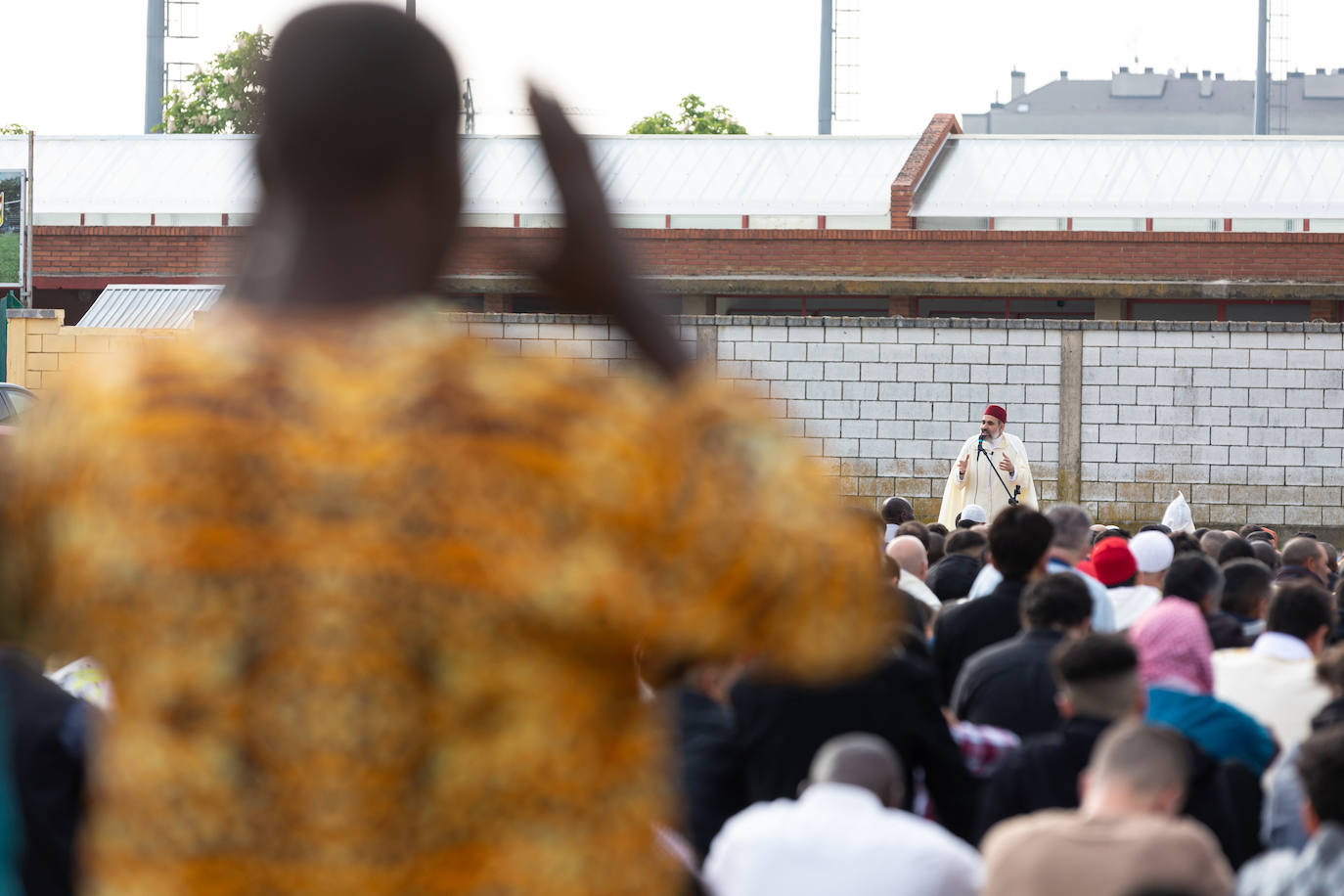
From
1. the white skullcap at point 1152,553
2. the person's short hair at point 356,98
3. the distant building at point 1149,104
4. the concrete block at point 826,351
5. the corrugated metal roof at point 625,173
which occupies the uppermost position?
the distant building at point 1149,104

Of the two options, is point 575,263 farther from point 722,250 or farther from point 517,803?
point 722,250

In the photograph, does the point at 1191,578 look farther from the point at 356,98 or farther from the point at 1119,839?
the point at 356,98

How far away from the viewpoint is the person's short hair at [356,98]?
1.72m

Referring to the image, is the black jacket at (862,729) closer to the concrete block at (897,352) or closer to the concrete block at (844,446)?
the concrete block at (844,446)

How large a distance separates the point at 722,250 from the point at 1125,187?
25.0ft

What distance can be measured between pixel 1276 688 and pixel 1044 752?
1515 millimetres

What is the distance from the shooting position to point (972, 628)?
7039 millimetres

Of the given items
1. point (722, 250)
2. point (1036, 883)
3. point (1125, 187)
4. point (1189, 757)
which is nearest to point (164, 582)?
point (1036, 883)

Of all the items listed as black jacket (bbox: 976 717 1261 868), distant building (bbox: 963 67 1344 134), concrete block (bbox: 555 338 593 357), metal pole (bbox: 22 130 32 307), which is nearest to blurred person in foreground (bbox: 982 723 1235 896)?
black jacket (bbox: 976 717 1261 868)

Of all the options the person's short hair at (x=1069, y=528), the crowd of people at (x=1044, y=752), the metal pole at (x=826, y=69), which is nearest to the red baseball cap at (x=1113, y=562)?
the person's short hair at (x=1069, y=528)

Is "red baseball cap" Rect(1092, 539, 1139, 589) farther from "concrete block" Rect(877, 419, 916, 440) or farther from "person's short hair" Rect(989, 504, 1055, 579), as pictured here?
"concrete block" Rect(877, 419, 916, 440)

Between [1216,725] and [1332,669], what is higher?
[1332,669]

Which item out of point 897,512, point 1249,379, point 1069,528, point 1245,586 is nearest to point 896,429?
point 1249,379

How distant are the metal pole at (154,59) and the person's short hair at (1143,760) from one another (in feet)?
160
